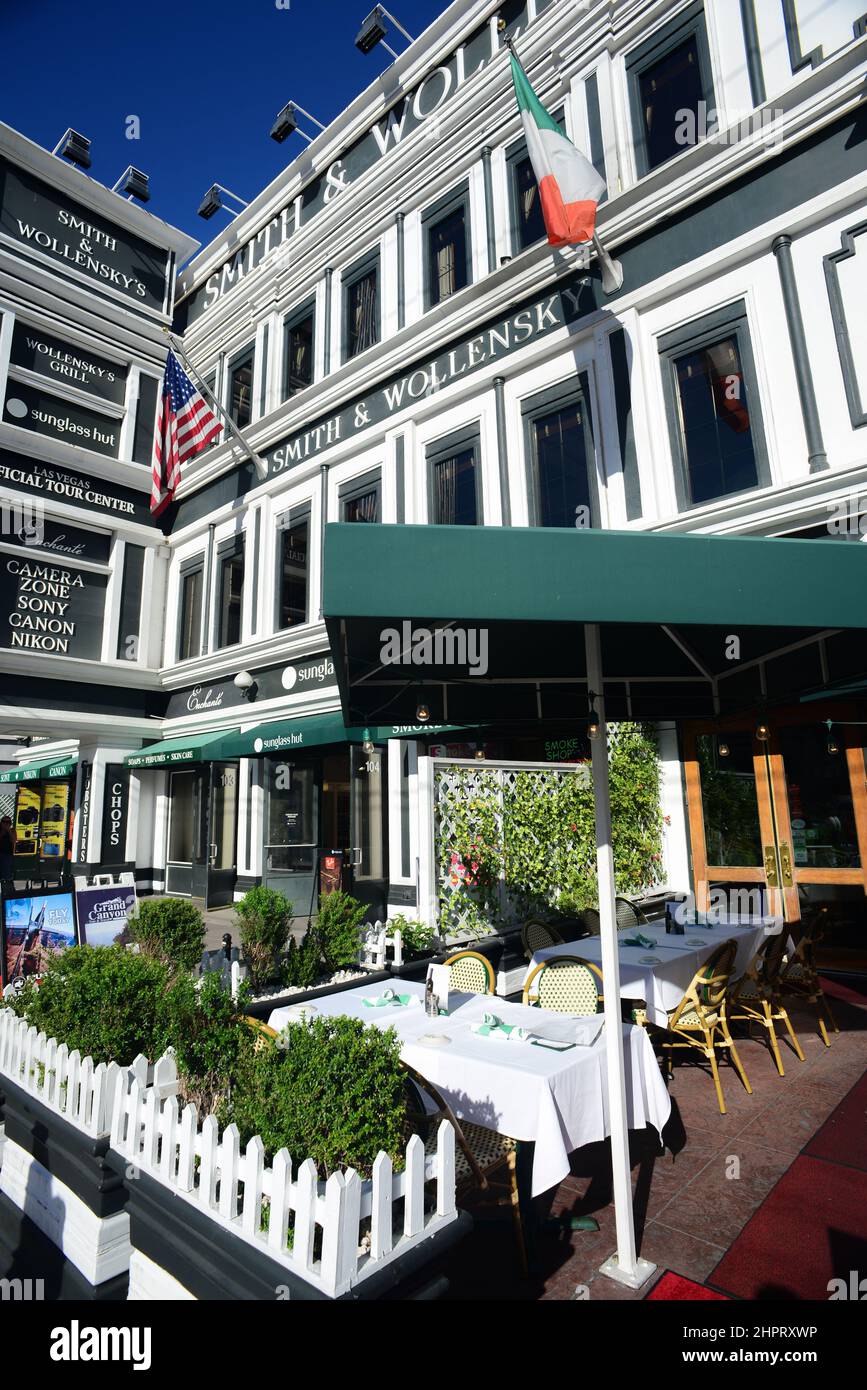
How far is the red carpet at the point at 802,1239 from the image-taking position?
3227 mm

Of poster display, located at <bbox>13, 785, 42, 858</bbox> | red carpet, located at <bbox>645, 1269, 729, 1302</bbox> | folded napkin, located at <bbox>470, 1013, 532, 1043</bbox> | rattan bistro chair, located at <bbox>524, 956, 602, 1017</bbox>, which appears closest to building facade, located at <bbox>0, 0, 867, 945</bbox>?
rattan bistro chair, located at <bbox>524, 956, 602, 1017</bbox>

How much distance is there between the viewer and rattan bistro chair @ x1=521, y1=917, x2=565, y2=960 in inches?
286

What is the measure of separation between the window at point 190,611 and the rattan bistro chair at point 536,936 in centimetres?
1228

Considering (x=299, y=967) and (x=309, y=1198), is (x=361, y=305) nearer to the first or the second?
(x=299, y=967)

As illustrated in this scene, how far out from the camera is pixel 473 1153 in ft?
12.3

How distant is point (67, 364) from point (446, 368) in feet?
34.8

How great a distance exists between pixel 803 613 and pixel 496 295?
9954 mm

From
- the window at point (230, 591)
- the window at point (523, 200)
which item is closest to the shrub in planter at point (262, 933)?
the window at point (230, 591)

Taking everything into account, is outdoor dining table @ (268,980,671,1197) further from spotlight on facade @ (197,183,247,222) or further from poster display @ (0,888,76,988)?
spotlight on facade @ (197,183,247,222)

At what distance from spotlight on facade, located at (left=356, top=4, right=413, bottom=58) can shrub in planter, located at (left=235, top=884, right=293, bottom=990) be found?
15.2 m

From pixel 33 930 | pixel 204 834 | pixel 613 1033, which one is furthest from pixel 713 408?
pixel 204 834

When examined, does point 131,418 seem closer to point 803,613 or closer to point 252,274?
point 252,274

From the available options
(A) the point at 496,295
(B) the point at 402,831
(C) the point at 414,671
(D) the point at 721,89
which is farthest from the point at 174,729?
(D) the point at 721,89
